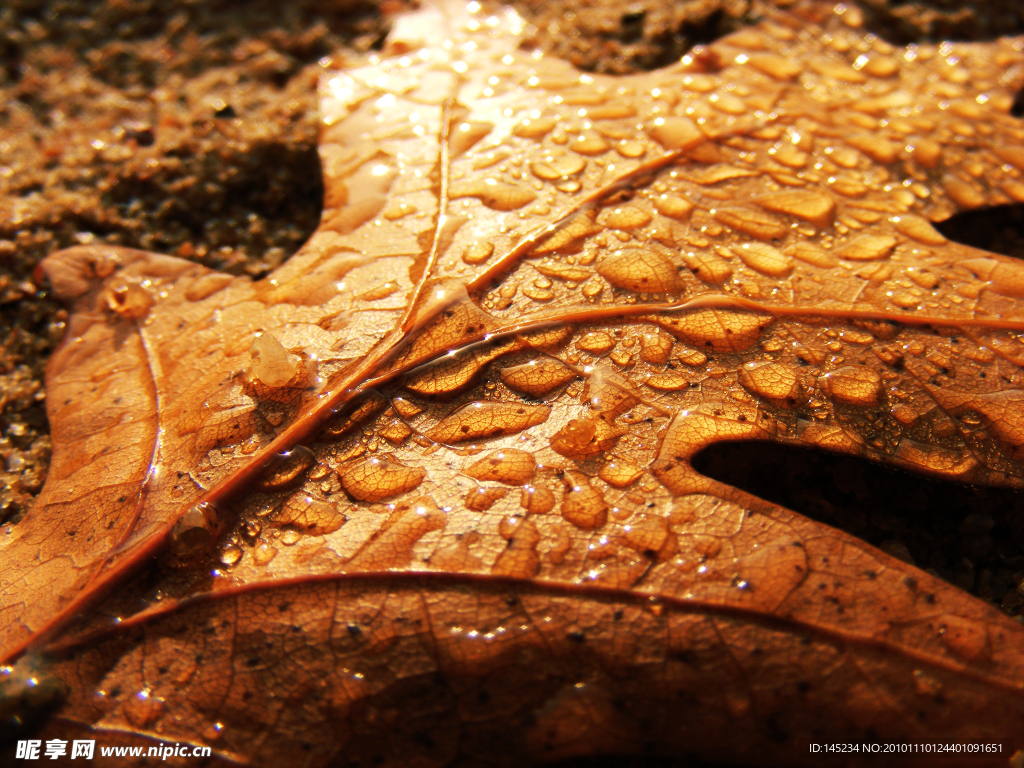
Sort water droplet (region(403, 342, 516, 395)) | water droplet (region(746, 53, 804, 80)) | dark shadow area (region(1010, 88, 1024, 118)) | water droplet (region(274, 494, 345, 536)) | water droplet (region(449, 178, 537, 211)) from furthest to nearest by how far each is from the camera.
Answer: dark shadow area (region(1010, 88, 1024, 118)), water droplet (region(746, 53, 804, 80)), water droplet (region(449, 178, 537, 211)), water droplet (region(403, 342, 516, 395)), water droplet (region(274, 494, 345, 536))

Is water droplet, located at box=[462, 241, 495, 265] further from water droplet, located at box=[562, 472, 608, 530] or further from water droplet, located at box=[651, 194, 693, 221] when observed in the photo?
water droplet, located at box=[562, 472, 608, 530]

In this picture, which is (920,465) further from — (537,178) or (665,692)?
(537,178)

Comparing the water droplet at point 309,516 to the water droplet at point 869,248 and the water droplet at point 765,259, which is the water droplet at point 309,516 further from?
the water droplet at point 869,248

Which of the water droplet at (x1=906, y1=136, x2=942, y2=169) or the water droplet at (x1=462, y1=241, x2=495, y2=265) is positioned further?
the water droplet at (x1=906, y1=136, x2=942, y2=169)

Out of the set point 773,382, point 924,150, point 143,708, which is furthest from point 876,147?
point 143,708

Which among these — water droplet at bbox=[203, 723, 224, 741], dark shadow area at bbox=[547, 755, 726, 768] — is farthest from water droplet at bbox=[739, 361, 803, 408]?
water droplet at bbox=[203, 723, 224, 741]

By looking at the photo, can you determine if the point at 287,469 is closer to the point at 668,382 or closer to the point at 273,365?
the point at 273,365

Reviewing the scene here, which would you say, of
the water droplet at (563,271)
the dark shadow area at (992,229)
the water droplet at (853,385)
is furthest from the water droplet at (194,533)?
the dark shadow area at (992,229)
